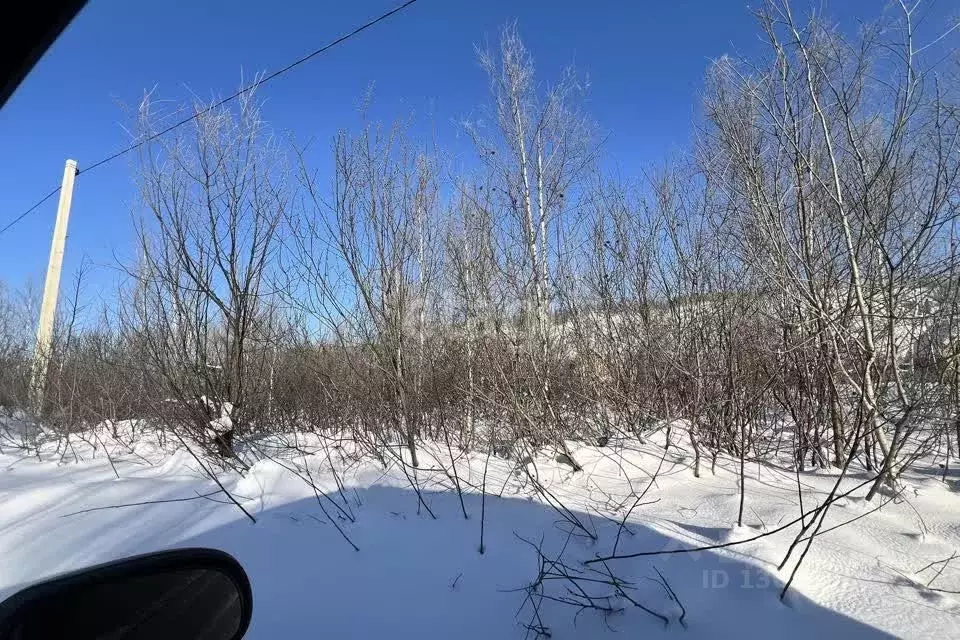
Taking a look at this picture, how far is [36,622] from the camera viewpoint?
2.20 ft

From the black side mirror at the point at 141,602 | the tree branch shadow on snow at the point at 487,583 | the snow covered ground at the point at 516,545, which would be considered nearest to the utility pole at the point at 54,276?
the snow covered ground at the point at 516,545

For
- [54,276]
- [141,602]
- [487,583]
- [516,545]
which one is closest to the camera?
[141,602]

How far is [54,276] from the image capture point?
31.2 ft

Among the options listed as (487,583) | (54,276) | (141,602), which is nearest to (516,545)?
(487,583)

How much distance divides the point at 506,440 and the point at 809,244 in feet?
9.73

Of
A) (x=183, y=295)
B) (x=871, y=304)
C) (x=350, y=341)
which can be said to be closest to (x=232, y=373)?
(x=183, y=295)

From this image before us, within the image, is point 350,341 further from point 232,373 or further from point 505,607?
point 505,607

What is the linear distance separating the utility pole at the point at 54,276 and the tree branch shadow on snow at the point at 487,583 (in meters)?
7.75

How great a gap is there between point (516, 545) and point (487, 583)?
1.04 feet

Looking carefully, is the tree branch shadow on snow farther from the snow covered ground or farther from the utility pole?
the utility pole

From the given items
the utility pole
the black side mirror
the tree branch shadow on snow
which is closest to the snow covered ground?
the tree branch shadow on snow

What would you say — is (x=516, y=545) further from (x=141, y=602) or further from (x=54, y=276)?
(x=54, y=276)

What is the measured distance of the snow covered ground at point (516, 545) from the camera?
191 cm

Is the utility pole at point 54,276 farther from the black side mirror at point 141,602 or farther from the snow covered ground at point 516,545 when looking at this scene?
the black side mirror at point 141,602
